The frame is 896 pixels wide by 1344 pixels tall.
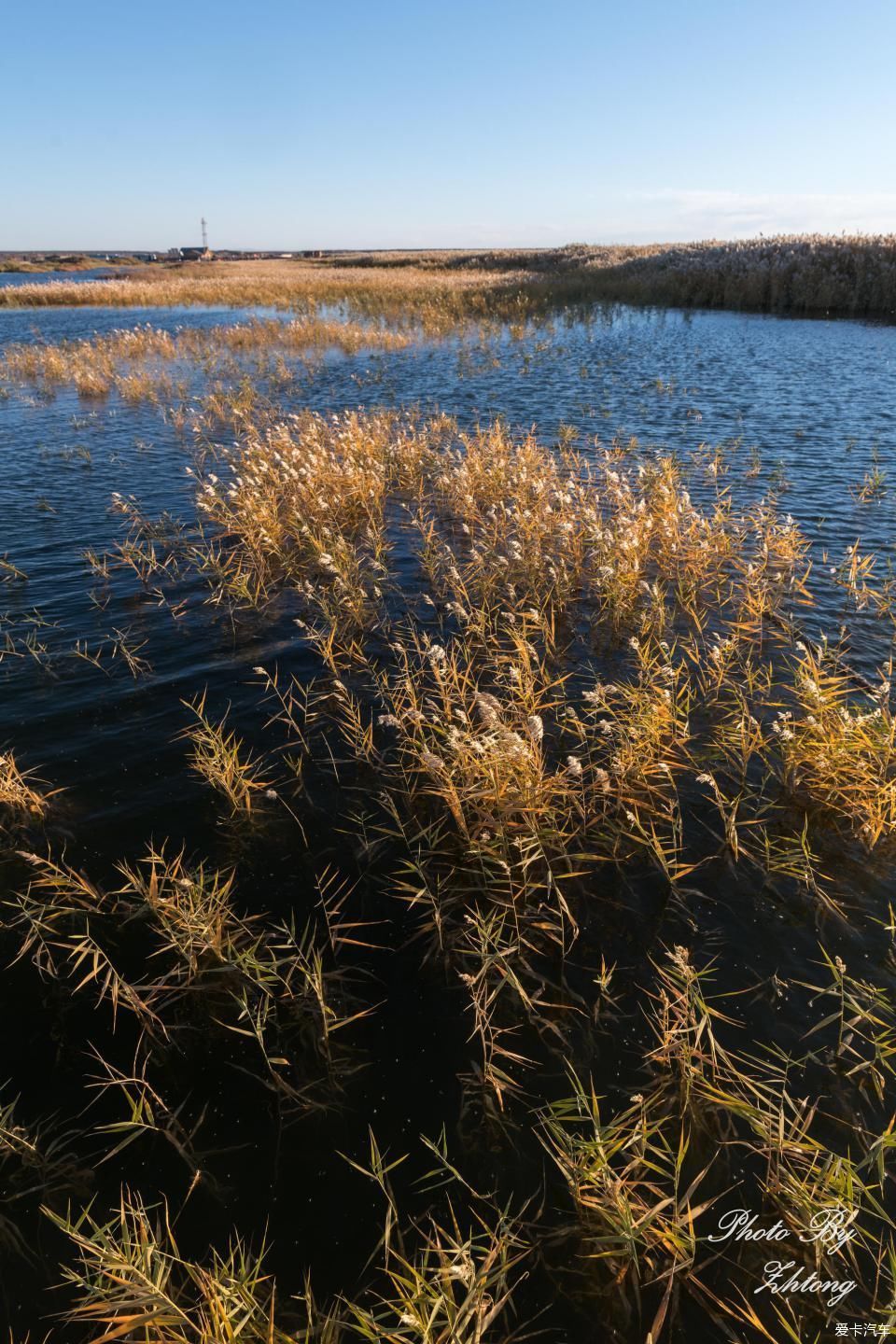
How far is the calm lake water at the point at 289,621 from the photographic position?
3.70 metres

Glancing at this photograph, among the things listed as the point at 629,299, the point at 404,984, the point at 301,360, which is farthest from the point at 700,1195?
the point at 629,299

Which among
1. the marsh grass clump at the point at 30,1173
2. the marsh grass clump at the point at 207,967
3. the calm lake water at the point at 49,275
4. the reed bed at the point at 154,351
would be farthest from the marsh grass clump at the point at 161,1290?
the calm lake water at the point at 49,275

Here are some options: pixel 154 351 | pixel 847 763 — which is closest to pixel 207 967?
pixel 847 763

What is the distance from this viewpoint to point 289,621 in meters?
8.83

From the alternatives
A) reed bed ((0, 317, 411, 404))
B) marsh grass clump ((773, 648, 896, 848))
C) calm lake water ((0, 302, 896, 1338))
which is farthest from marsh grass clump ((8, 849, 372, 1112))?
reed bed ((0, 317, 411, 404))

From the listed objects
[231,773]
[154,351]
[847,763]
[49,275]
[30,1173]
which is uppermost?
[49,275]

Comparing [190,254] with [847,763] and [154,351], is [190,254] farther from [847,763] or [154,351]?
[847,763]

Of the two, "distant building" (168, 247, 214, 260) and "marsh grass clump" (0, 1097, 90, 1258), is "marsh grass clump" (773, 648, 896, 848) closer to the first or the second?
"marsh grass clump" (0, 1097, 90, 1258)

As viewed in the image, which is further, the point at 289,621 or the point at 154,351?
the point at 154,351

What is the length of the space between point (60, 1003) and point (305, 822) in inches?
82.3

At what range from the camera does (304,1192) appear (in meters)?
3.22

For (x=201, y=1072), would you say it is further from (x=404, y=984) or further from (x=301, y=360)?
(x=301, y=360)

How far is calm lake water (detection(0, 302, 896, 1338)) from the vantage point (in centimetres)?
370

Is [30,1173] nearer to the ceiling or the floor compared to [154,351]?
nearer to the floor
